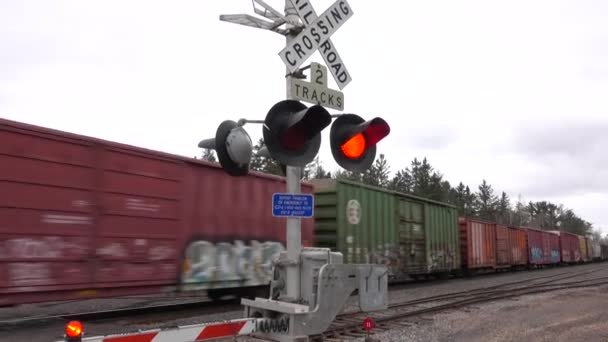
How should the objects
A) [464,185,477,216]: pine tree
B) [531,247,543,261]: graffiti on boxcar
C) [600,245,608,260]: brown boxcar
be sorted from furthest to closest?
[464,185,477,216]: pine tree < [600,245,608,260]: brown boxcar < [531,247,543,261]: graffiti on boxcar

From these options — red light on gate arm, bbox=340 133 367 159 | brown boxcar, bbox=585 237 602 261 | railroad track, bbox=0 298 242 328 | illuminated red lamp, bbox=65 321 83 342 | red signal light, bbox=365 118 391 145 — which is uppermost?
brown boxcar, bbox=585 237 602 261

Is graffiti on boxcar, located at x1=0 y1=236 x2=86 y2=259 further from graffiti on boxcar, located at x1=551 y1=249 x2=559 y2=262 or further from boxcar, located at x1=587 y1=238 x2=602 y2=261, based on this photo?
boxcar, located at x1=587 y1=238 x2=602 y2=261

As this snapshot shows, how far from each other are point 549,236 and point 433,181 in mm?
35010

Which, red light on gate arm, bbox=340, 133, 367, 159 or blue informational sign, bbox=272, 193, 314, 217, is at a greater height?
red light on gate arm, bbox=340, 133, 367, 159

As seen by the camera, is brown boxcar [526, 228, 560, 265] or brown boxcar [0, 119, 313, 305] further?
brown boxcar [526, 228, 560, 265]

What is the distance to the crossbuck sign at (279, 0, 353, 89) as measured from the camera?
4.08m

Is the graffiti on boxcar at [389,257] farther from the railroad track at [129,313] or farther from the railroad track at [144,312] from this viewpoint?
the railroad track at [129,313]

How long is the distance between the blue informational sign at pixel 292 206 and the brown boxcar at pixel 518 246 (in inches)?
1112

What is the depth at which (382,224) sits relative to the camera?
54.3ft

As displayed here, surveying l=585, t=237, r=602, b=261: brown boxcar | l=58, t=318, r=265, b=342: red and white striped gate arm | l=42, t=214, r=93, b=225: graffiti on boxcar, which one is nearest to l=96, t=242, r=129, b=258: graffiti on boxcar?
l=42, t=214, r=93, b=225: graffiti on boxcar

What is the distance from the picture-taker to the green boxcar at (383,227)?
1486 cm

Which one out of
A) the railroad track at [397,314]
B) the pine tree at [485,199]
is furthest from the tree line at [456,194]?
the railroad track at [397,314]

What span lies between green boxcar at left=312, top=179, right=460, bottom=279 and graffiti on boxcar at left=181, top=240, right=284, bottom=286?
2.69 meters

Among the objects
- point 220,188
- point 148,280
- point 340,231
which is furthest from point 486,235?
point 148,280
